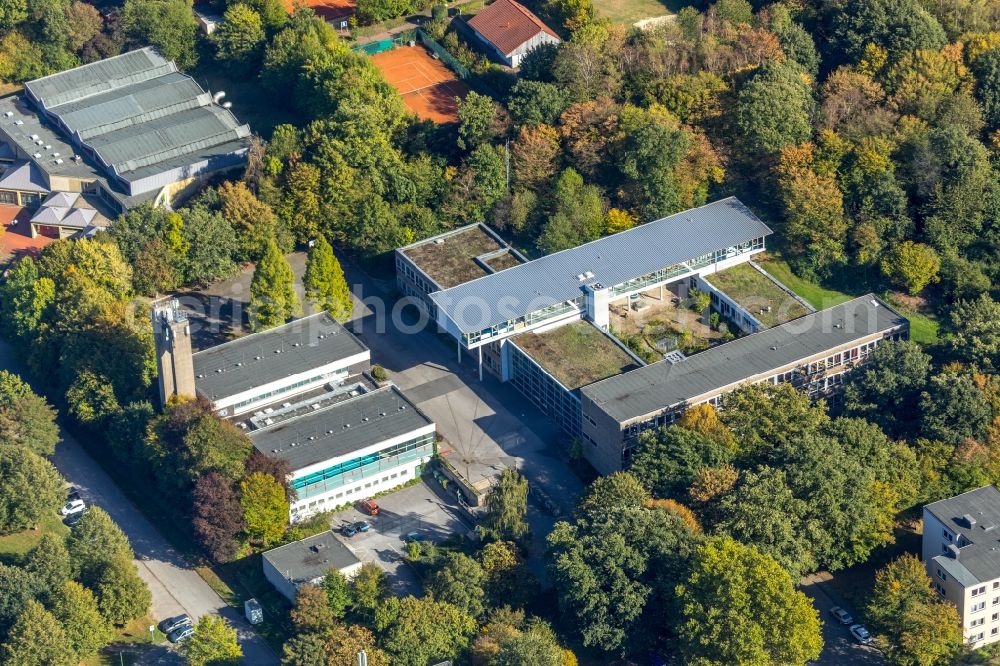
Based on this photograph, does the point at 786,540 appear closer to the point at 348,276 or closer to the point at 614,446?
the point at 614,446

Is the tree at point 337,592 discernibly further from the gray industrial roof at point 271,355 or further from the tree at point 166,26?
the tree at point 166,26

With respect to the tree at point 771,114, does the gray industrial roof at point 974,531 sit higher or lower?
lower

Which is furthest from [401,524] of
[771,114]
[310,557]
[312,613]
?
[771,114]

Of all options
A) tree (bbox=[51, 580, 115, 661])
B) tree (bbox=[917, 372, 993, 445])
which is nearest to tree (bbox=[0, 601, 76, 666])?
tree (bbox=[51, 580, 115, 661])

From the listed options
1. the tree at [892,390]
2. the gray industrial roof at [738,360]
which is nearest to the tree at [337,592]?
the gray industrial roof at [738,360]

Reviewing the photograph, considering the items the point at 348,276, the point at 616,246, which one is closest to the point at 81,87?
the point at 348,276

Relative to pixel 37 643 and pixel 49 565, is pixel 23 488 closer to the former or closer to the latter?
pixel 49 565
